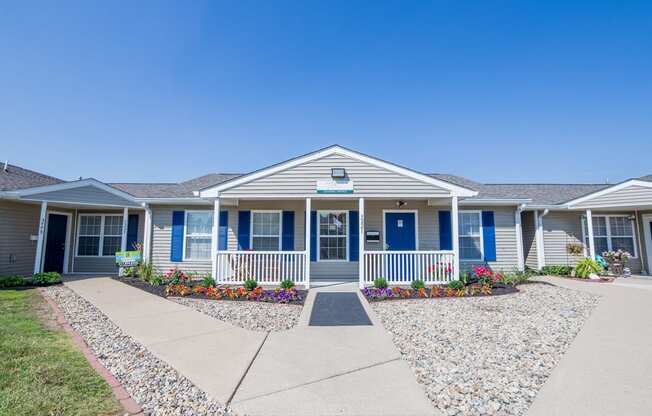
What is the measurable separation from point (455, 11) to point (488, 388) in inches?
402

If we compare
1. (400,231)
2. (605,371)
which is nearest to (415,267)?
(400,231)

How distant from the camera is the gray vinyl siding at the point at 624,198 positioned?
1004cm

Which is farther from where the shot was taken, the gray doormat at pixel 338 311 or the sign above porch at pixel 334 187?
the sign above porch at pixel 334 187

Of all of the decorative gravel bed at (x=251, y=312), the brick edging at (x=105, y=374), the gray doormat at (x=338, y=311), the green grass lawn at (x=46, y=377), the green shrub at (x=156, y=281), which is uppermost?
the green shrub at (x=156, y=281)

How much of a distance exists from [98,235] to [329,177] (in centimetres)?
965

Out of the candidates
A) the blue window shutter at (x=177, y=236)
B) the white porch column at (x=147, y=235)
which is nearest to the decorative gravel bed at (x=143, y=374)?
the blue window shutter at (x=177, y=236)

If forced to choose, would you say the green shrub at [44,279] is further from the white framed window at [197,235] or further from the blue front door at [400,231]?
the blue front door at [400,231]

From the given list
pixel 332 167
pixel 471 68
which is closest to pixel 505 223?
pixel 471 68

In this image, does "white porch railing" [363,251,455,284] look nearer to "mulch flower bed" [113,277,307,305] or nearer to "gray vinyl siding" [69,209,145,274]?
"mulch flower bed" [113,277,307,305]

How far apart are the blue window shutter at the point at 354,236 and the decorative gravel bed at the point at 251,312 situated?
3797 millimetres

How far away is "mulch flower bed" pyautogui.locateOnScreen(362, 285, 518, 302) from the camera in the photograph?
739 centimetres

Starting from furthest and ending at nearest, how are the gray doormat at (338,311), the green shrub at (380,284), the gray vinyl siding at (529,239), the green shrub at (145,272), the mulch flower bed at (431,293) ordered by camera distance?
the gray vinyl siding at (529,239)
the green shrub at (145,272)
the green shrub at (380,284)
the mulch flower bed at (431,293)
the gray doormat at (338,311)

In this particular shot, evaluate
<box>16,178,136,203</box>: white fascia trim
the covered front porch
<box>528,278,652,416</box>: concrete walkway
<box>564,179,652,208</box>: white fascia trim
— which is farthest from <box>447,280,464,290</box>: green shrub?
<box>16,178,136,203</box>: white fascia trim

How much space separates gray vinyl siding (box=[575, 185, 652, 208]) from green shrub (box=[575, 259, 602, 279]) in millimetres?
2104
